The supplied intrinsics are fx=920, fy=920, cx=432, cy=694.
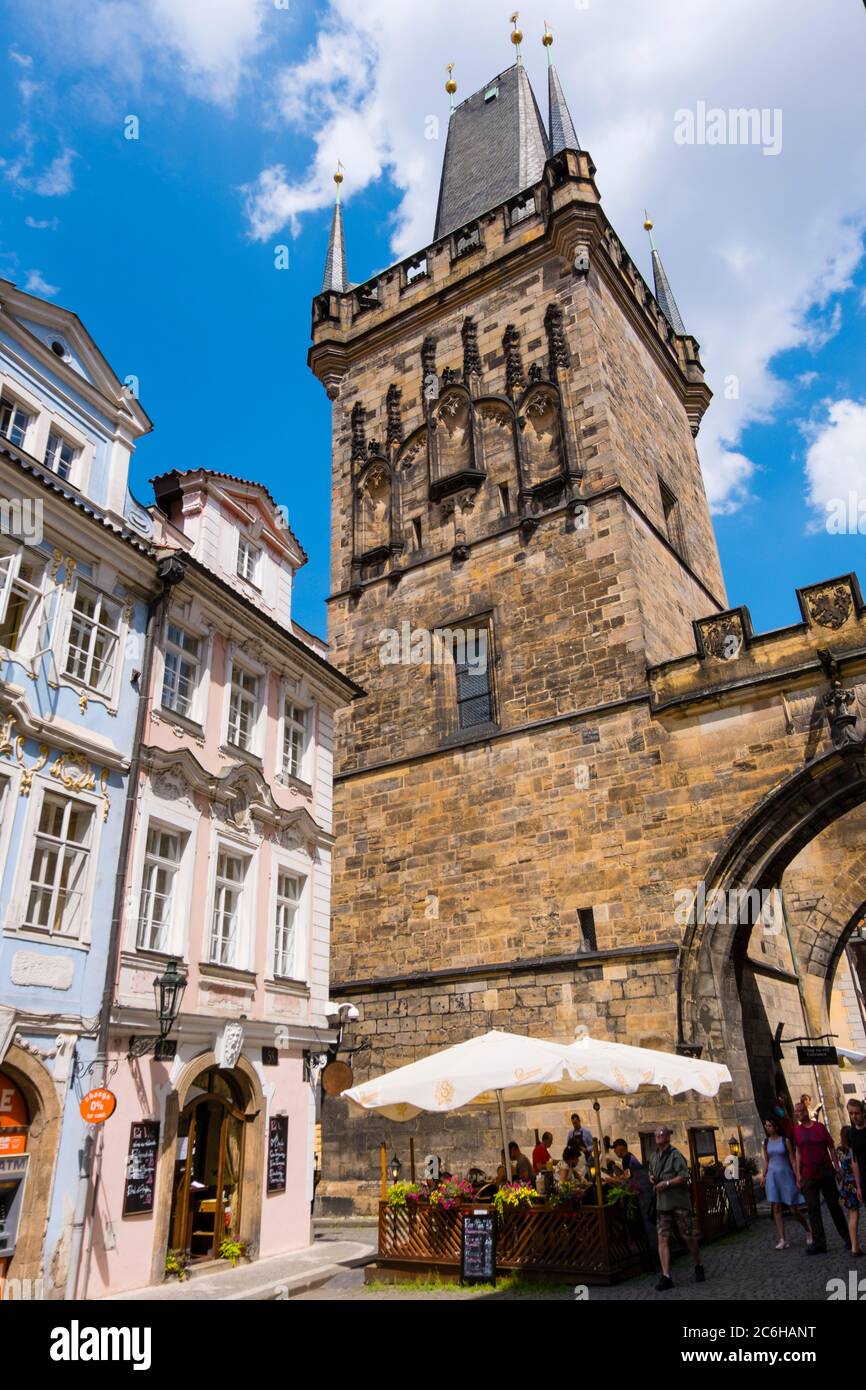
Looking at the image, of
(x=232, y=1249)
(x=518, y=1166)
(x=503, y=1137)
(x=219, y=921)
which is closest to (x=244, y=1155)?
(x=232, y=1249)

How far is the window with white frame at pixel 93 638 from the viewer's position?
999cm

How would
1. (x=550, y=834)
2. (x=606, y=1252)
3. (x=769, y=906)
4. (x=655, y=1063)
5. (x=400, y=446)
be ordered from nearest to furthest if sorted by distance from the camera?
1. (x=606, y=1252)
2. (x=655, y=1063)
3. (x=550, y=834)
4. (x=769, y=906)
5. (x=400, y=446)

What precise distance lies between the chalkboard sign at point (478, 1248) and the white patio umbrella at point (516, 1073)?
851mm

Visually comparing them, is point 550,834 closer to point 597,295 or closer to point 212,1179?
point 212,1179

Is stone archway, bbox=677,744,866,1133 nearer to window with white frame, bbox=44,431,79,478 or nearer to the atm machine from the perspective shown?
the atm machine

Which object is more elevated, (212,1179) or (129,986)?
(129,986)

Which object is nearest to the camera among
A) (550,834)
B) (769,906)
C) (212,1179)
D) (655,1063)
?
(655,1063)

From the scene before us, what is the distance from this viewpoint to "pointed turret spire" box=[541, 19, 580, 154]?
67.1ft

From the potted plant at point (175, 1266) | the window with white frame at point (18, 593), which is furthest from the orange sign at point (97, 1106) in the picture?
the window with white frame at point (18, 593)

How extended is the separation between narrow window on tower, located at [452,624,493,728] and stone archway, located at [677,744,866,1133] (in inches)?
211

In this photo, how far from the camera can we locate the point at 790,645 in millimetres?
13656

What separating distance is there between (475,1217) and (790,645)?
8.98 metres

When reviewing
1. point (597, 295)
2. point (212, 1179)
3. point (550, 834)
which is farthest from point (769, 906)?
point (597, 295)

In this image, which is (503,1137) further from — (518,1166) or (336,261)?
(336,261)
